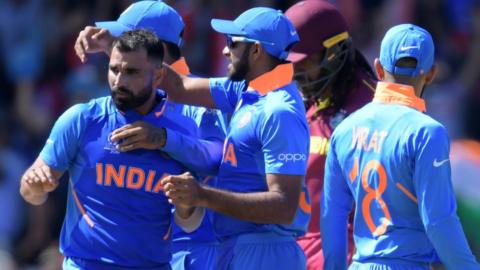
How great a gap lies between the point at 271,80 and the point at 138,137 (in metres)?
0.75

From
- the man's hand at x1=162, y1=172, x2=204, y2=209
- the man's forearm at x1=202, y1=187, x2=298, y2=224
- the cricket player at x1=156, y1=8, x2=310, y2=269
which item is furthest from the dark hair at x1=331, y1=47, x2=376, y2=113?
the man's hand at x1=162, y1=172, x2=204, y2=209

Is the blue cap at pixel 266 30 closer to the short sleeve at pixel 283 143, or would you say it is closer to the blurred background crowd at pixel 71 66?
the short sleeve at pixel 283 143

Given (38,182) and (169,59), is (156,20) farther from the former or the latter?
(38,182)

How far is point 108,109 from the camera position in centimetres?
675

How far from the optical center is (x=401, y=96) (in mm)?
6547

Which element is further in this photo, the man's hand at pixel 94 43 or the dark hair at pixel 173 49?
the dark hair at pixel 173 49

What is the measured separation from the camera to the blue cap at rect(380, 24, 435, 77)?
659 cm

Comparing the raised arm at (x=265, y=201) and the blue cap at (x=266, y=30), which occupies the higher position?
the blue cap at (x=266, y=30)

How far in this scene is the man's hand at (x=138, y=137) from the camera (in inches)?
259

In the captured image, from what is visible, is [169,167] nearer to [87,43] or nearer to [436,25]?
[87,43]

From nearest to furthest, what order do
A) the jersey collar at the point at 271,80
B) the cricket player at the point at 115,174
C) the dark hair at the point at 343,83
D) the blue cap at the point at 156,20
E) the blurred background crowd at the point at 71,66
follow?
the cricket player at the point at 115,174
the jersey collar at the point at 271,80
the blue cap at the point at 156,20
the dark hair at the point at 343,83
the blurred background crowd at the point at 71,66

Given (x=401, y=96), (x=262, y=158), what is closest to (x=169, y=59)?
(x=262, y=158)

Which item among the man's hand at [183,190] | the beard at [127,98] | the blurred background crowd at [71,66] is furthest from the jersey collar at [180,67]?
the blurred background crowd at [71,66]

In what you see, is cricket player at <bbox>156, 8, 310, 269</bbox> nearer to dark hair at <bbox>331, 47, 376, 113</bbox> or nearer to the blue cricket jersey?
the blue cricket jersey
